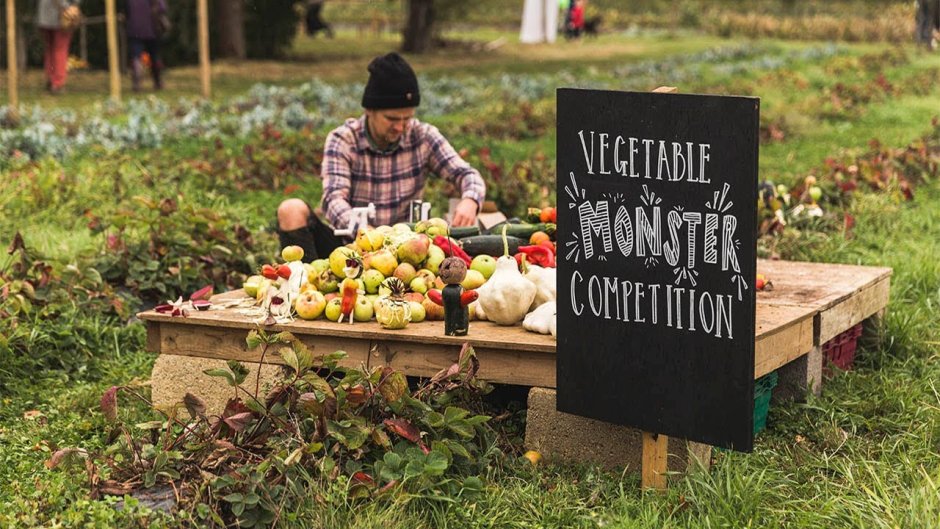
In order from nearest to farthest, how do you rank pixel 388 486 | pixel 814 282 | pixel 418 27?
pixel 388 486, pixel 814 282, pixel 418 27

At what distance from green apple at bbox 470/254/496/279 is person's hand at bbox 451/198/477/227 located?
94cm

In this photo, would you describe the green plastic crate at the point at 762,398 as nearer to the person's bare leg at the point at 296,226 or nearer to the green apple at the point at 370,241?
the green apple at the point at 370,241

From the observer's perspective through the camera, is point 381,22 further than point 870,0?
No

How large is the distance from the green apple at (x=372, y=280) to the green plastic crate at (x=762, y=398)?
4.88 feet

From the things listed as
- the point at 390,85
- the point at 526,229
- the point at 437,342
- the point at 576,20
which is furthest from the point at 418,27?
the point at 437,342

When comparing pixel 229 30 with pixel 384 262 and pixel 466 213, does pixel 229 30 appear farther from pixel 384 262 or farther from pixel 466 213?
pixel 384 262

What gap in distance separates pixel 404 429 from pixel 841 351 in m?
2.42

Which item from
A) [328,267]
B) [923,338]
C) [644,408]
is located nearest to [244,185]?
[328,267]

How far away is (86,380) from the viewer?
6.02 m

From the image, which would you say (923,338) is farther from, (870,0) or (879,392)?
(870,0)

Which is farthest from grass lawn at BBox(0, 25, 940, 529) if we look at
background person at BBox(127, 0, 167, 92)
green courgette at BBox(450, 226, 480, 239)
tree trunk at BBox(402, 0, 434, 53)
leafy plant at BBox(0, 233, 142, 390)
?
tree trunk at BBox(402, 0, 434, 53)

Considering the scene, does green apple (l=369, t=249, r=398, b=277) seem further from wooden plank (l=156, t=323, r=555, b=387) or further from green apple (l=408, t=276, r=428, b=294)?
wooden plank (l=156, t=323, r=555, b=387)

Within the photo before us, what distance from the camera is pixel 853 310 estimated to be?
5.71 metres

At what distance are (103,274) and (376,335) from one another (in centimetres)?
262
